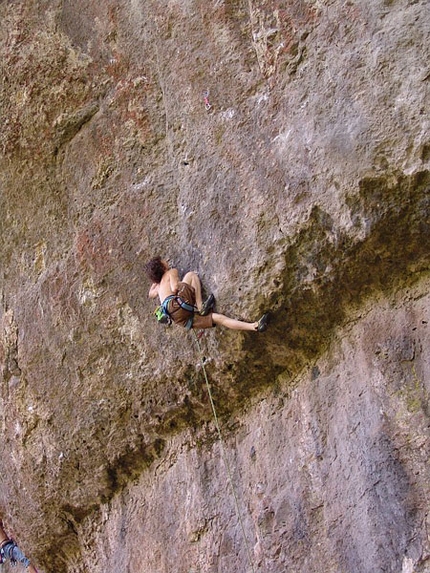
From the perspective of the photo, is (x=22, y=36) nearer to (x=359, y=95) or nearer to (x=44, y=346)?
(x=44, y=346)

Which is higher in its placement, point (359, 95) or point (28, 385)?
point (359, 95)

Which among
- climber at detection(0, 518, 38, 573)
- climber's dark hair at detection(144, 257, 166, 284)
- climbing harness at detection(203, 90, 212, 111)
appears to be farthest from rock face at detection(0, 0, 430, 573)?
climber at detection(0, 518, 38, 573)

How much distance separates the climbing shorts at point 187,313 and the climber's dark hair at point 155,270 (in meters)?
0.29

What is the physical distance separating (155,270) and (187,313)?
0.50 m

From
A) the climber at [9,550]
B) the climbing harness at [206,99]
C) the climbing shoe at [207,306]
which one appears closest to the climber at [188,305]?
the climbing shoe at [207,306]

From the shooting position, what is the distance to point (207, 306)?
6.18 m

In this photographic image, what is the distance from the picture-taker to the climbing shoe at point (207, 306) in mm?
6172

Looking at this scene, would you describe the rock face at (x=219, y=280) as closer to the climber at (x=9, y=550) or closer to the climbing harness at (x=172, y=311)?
the climbing harness at (x=172, y=311)

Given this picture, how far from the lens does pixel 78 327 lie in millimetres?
7301

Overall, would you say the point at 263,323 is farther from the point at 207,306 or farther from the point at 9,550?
the point at 9,550

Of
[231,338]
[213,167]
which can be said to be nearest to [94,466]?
[231,338]

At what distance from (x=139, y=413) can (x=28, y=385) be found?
1410 mm

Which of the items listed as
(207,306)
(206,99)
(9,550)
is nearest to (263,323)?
(207,306)

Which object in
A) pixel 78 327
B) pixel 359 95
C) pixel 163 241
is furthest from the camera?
pixel 78 327
